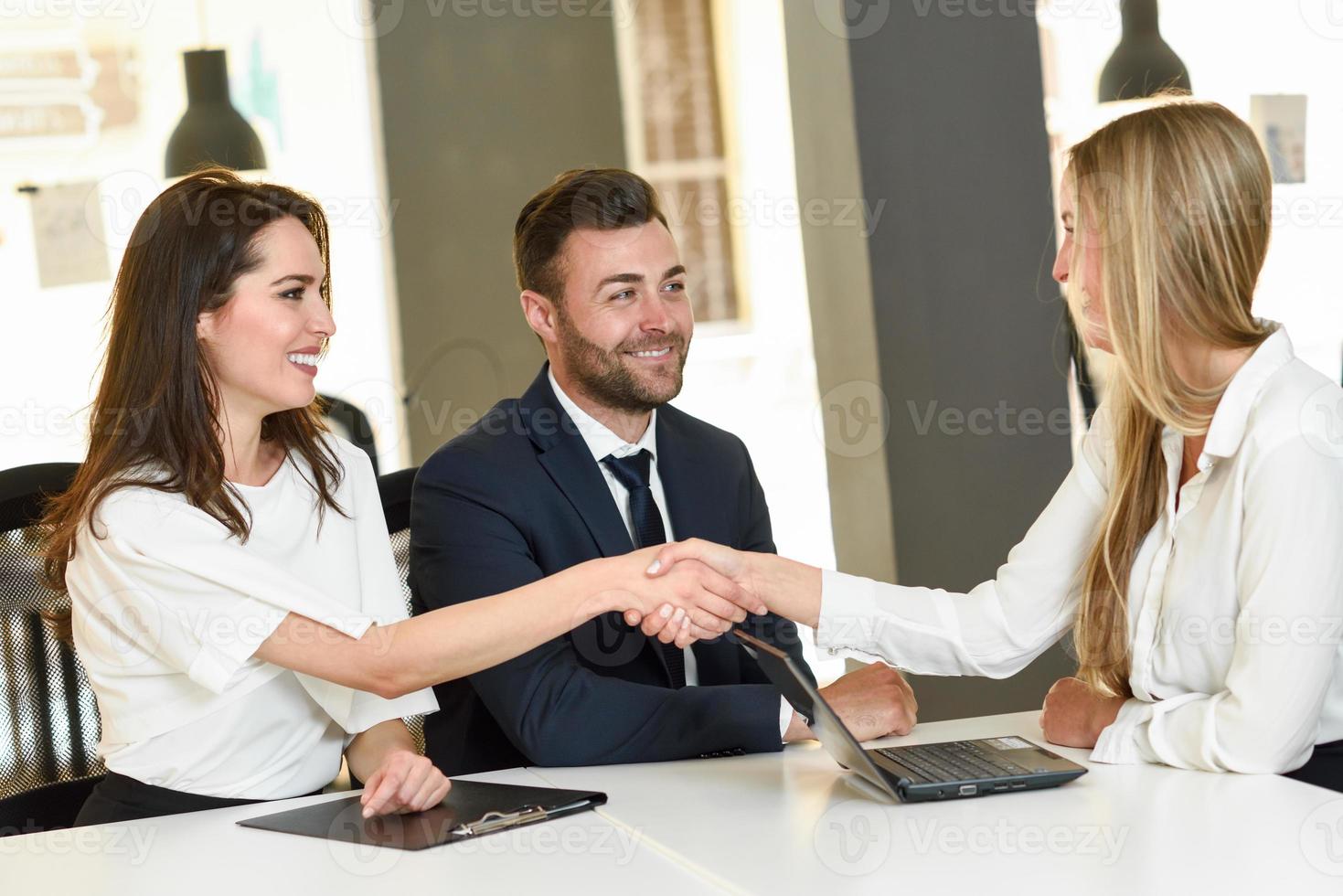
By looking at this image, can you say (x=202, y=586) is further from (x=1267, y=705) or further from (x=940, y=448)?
(x=940, y=448)

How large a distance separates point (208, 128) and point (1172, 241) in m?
2.90

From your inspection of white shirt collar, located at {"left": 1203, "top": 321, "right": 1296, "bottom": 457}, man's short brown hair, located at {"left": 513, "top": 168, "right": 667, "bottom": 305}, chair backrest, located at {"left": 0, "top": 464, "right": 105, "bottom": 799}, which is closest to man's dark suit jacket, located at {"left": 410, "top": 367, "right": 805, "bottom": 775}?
man's short brown hair, located at {"left": 513, "top": 168, "right": 667, "bottom": 305}

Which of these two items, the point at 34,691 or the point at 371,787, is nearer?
the point at 371,787

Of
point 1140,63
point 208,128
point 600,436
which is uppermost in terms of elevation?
point 208,128

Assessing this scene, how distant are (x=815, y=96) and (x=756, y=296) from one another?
4.10 m

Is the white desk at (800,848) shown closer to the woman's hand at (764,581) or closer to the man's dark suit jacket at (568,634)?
the man's dark suit jacket at (568,634)

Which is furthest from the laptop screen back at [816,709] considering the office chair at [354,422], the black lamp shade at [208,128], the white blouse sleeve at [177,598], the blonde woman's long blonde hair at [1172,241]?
the black lamp shade at [208,128]

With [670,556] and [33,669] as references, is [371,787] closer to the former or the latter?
[670,556]

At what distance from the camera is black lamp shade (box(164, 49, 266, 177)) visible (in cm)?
366

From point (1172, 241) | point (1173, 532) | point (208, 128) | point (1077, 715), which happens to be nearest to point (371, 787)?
point (1077, 715)

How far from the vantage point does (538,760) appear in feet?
5.70

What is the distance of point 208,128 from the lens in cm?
368

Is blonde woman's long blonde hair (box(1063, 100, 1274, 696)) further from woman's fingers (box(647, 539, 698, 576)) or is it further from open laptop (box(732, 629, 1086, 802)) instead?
woman's fingers (box(647, 539, 698, 576))

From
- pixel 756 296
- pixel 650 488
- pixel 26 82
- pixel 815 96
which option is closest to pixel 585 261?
pixel 650 488
